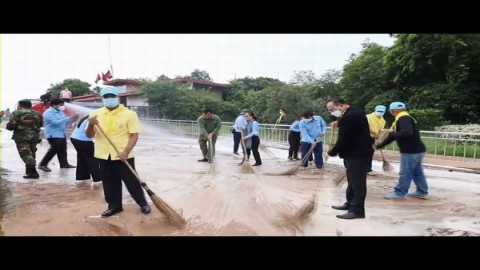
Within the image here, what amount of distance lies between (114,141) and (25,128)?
9.95 feet

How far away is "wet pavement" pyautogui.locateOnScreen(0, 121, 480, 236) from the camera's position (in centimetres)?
435

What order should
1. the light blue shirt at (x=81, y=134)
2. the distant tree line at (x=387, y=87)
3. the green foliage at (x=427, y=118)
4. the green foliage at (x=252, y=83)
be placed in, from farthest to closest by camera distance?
the green foliage at (x=252, y=83) < the distant tree line at (x=387, y=87) < the green foliage at (x=427, y=118) < the light blue shirt at (x=81, y=134)

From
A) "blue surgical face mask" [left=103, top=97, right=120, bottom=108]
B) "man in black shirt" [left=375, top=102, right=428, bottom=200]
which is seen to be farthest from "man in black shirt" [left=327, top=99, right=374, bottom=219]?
"blue surgical face mask" [left=103, top=97, right=120, bottom=108]

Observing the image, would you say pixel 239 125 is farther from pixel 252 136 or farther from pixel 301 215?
pixel 301 215

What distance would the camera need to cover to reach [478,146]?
35.8 ft

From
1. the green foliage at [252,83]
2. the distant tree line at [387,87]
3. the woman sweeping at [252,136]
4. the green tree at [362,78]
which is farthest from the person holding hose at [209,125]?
the green foliage at [252,83]

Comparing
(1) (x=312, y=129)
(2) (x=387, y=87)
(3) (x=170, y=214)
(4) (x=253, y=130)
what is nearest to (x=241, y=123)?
(4) (x=253, y=130)

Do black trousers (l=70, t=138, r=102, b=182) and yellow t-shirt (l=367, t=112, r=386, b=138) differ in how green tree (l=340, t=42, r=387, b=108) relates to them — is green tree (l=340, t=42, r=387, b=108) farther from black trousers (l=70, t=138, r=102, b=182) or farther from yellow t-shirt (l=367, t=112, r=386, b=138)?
black trousers (l=70, t=138, r=102, b=182)

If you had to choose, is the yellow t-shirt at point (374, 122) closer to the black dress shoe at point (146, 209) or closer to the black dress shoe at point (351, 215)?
the black dress shoe at point (351, 215)

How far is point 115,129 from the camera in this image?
15.3ft

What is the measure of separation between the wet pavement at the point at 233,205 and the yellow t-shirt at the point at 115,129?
76 centimetres

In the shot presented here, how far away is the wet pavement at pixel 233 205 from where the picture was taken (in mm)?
4352
